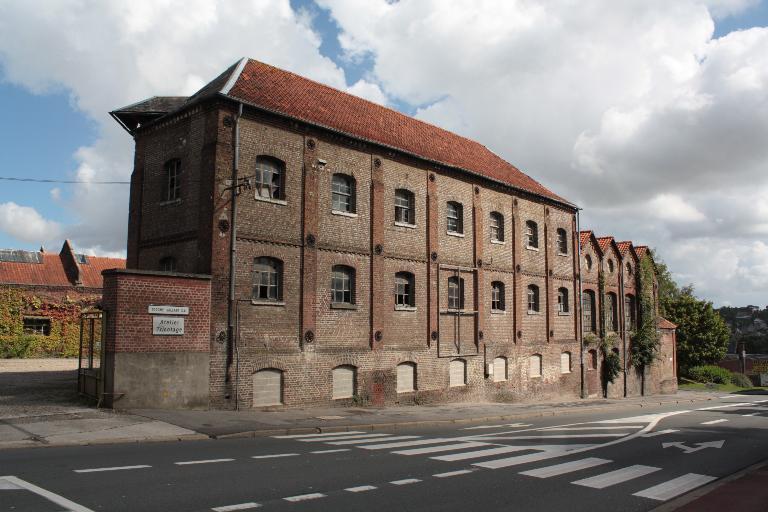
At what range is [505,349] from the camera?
2731cm

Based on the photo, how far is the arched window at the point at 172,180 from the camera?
19531 mm

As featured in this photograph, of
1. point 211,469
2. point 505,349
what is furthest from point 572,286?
point 211,469

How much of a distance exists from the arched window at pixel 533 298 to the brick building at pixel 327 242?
1.12m

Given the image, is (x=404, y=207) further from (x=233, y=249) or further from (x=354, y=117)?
(x=233, y=249)

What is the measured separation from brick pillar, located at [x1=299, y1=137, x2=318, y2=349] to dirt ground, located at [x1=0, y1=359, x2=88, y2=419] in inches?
259

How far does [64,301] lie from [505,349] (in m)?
27.3

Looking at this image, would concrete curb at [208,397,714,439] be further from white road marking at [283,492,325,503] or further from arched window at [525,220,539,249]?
arched window at [525,220,539,249]

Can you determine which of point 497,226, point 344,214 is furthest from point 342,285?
point 497,226

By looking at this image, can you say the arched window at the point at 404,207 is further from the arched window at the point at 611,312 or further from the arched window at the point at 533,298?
the arched window at the point at 611,312

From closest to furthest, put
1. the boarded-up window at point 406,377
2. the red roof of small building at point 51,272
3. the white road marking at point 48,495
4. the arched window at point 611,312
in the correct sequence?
the white road marking at point 48,495
the boarded-up window at point 406,377
the arched window at point 611,312
the red roof of small building at point 51,272

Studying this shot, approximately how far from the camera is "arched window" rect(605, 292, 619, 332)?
3566 cm

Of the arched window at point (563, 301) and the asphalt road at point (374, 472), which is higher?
the arched window at point (563, 301)

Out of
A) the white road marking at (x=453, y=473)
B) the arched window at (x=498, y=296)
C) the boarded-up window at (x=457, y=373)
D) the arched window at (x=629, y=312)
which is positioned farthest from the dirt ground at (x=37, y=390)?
the arched window at (x=629, y=312)

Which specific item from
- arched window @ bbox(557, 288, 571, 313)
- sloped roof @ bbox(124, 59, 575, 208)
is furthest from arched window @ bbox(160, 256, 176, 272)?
arched window @ bbox(557, 288, 571, 313)
